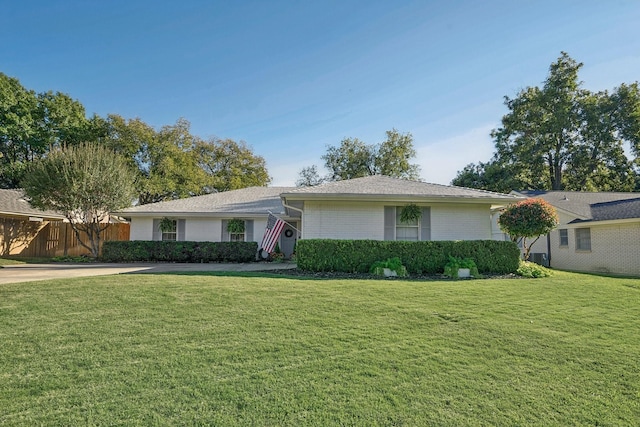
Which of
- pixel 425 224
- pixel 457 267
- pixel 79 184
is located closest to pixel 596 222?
pixel 425 224

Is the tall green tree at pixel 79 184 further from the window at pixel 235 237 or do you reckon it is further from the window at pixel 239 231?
the window at pixel 235 237

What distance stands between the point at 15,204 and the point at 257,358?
21.9 meters

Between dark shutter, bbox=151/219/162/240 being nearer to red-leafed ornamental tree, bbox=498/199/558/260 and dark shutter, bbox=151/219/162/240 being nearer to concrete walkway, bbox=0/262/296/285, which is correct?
concrete walkway, bbox=0/262/296/285

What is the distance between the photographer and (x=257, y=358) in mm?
3777

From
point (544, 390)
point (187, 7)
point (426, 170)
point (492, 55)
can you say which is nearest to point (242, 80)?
point (187, 7)

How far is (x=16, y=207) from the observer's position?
18.1 metres

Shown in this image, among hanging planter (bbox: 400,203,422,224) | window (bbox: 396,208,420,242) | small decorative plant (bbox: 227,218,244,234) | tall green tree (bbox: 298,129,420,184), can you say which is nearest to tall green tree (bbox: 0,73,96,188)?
small decorative plant (bbox: 227,218,244,234)

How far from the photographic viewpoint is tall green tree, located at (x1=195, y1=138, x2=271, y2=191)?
1281 inches

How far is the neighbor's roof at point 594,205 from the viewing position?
14.3m

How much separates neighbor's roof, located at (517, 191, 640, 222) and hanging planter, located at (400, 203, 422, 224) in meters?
8.92

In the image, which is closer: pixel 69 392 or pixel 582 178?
pixel 69 392

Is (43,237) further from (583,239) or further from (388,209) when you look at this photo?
(583,239)

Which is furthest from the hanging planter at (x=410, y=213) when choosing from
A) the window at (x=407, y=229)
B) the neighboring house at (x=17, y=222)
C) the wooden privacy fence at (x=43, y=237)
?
the neighboring house at (x=17, y=222)

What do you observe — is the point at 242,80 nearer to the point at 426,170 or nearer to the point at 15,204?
the point at 15,204
